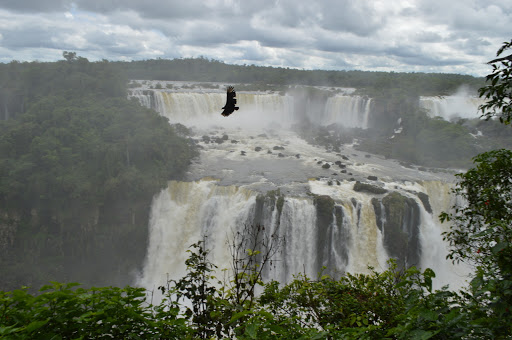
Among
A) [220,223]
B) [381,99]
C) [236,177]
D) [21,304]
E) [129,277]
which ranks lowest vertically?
[129,277]

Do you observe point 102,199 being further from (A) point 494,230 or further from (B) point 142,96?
(A) point 494,230

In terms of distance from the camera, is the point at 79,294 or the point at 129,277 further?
the point at 129,277

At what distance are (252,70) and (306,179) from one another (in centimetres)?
3416

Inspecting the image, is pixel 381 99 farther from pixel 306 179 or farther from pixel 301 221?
pixel 301 221

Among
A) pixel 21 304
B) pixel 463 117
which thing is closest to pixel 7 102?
pixel 21 304

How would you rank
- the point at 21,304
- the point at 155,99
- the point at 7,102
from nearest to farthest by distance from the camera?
1. the point at 21,304
2. the point at 7,102
3. the point at 155,99

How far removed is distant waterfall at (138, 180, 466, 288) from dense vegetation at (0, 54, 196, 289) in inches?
51.1

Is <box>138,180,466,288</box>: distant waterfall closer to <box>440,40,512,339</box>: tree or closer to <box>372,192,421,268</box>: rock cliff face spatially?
<box>372,192,421,268</box>: rock cliff face

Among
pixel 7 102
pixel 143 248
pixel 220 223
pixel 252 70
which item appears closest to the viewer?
pixel 220 223

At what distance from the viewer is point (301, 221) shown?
663 inches

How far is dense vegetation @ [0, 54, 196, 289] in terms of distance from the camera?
1911 cm

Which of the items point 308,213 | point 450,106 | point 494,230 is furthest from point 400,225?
point 450,106

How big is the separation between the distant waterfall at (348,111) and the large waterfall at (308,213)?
→ 40.4ft

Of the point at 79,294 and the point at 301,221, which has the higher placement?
the point at 79,294
